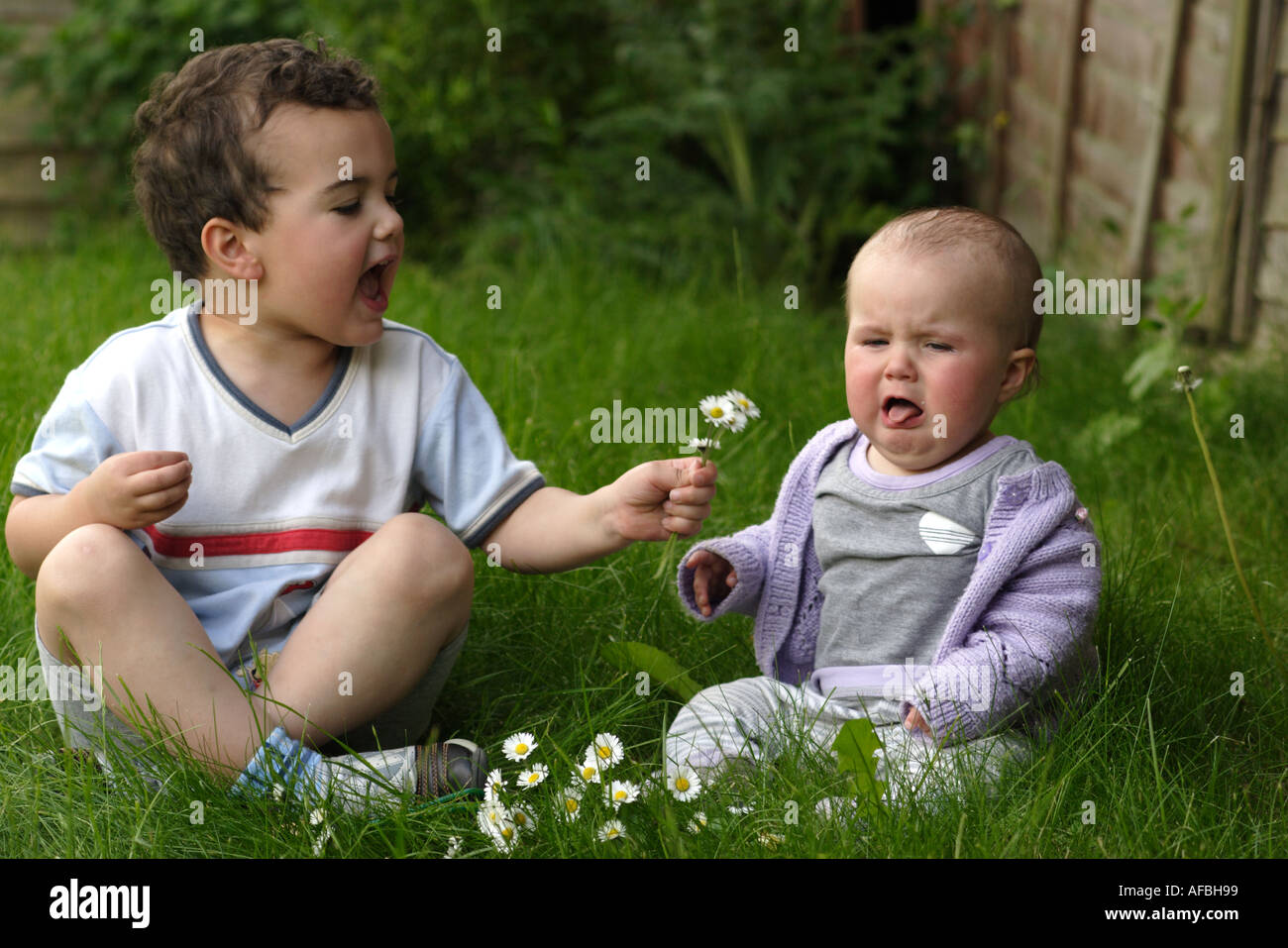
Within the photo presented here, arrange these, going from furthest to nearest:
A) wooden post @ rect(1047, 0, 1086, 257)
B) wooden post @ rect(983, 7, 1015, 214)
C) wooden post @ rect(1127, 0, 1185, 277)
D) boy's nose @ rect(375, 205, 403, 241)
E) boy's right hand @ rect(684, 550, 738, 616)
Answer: wooden post @ rect(983, 7, 1015, 214) → wooden post @ rect(1047, 0, 1086, 257) → wooden post @ rect(1127, 0, 1185, 277) → boy's right hand @ rect(684, 550, 738, 616) → boy's nose @ rect(375, 205, 403, 241)

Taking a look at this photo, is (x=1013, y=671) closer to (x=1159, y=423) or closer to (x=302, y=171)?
(x=302, y=171)

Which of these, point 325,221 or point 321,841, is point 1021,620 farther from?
point 325,221

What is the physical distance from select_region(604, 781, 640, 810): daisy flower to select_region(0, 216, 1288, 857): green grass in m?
0.03

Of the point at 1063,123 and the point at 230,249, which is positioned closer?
the point at 230,249

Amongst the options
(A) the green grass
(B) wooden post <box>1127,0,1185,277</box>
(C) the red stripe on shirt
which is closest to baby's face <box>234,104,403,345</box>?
(C) the red stripe on shirt

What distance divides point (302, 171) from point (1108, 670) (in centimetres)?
149

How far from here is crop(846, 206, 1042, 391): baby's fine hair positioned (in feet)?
Answer: 6.44

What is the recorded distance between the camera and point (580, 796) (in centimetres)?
182

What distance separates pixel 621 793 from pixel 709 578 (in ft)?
1.73

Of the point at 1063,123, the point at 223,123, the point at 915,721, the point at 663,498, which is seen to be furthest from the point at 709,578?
the point at 1063,123

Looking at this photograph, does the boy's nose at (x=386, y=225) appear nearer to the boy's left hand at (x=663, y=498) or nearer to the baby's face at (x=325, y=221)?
the baby's face at (x=325, y=221)

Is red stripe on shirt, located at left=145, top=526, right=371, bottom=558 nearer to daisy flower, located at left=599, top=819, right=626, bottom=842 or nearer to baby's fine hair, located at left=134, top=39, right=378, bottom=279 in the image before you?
baby's fine hair, located at left=134, top=39, right=378, bottom=279
